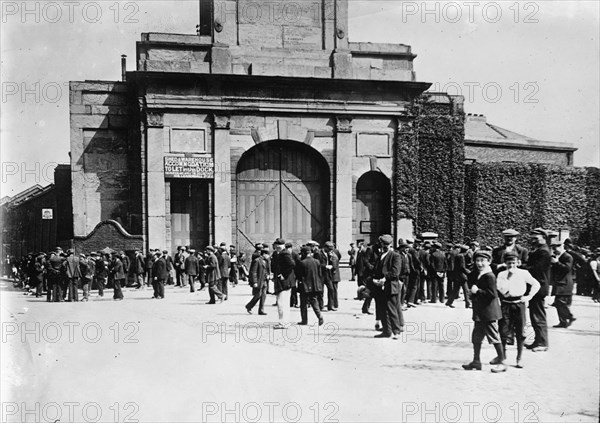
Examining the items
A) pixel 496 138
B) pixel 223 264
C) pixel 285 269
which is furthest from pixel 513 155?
pixel 285 269

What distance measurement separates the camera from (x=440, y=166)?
1019 inches

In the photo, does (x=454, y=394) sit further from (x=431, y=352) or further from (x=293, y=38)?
(x=293, y=38)

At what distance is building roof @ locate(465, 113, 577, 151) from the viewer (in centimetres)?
3775

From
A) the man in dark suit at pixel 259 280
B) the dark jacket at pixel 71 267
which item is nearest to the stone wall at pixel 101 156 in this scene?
the dark jacket at pixel 71 267

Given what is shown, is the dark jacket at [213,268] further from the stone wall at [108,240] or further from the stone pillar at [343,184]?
the stone pillar at [343,184]

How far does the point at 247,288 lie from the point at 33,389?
44.7ft

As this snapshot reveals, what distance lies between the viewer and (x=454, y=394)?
300 inches

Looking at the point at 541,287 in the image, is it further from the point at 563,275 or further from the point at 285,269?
the point at 285,269

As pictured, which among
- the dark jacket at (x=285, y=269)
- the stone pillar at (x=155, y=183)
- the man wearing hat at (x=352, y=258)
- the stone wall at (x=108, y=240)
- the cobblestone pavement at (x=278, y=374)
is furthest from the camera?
the stone pillar at (x=155, y=183)

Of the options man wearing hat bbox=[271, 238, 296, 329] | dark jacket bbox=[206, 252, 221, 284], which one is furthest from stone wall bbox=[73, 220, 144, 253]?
man wearing hat bbox=[271, 238, 296, 329]

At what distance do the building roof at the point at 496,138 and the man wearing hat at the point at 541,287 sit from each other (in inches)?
1060

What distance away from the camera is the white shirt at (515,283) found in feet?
30.2

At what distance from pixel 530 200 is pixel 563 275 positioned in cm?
1843

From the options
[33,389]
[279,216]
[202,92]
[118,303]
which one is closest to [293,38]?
[202,92]
